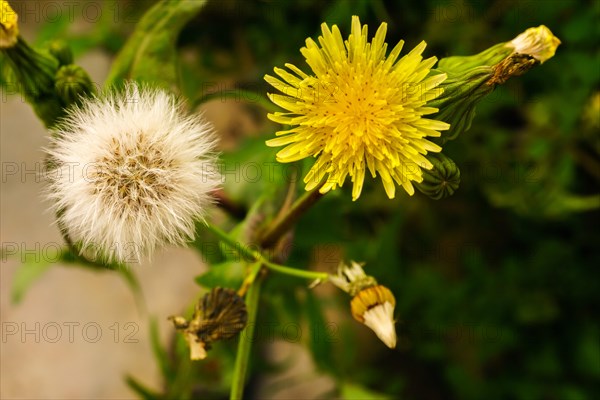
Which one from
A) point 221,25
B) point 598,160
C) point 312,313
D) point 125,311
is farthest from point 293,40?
point 125,311

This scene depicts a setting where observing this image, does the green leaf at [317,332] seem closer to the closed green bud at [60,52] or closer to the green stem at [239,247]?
the green stem at [239,247]

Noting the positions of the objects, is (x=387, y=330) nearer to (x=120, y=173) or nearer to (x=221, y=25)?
(x=120, y=173)

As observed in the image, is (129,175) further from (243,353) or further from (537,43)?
(537,43)

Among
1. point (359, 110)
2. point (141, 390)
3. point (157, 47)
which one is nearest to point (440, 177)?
point (359, 110)

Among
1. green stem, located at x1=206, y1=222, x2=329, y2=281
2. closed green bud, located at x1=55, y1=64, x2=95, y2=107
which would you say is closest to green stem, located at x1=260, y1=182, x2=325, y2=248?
green stem, located at x1=206, y1=222, x2=329, y2=281

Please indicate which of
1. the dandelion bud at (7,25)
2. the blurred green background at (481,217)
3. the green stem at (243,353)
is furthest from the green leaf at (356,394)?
the dandelion bud at (7,25)

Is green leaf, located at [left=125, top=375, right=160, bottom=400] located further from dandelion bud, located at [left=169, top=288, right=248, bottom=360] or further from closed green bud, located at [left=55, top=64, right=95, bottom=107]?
closed green bud, located at [left=55, top=64, right=95, bottom=107]
